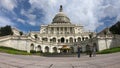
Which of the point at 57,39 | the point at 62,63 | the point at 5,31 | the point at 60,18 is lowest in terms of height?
the point at 62,63

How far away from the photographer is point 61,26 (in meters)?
124

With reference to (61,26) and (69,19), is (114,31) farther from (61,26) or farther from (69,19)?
(69,19)

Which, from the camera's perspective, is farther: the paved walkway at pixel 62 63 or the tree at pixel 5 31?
the tree at pixel 5 31

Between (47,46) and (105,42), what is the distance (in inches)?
1077

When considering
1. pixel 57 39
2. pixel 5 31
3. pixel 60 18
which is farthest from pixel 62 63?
pixel 60 18

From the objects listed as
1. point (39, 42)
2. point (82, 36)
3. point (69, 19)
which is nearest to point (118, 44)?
point (39, 42)

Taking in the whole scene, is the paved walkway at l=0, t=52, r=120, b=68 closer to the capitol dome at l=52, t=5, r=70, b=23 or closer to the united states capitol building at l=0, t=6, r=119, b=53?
the united states capitol building at l=0, t=6, r=119, b=53

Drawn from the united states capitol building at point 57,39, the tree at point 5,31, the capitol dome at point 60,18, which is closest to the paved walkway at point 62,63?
the united states capitol building at point 57,39

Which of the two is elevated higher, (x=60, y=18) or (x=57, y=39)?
(x=60, y=18)

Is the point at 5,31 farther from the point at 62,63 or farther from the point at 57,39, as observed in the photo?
the point at 62,63

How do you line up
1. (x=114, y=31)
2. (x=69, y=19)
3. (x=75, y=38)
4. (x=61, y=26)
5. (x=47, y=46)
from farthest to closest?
1. (x=69, y=19)
2. (x=61, y=26)
3. (x=75, y=38)
4. (x=114, y=31)
5. (x=47, y=46)

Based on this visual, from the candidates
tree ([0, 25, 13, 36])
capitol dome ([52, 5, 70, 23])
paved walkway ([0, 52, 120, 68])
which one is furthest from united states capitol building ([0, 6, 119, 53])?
paved walkway ([0, 52, 120, 68])

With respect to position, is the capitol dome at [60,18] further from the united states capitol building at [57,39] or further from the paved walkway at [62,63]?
the paved walkway at [62,63]

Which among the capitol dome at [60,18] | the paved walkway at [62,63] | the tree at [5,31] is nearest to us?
the paved walkway at [62,63]
